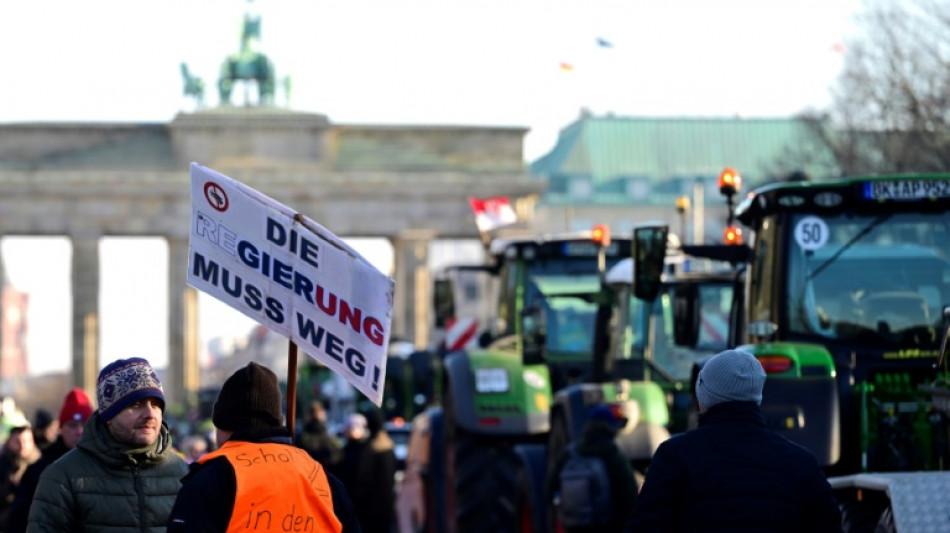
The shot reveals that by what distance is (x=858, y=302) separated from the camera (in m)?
11.4

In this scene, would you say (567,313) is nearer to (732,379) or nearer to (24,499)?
(24,499)

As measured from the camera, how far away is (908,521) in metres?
8.30

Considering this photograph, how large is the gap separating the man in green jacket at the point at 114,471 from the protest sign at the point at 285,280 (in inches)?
15.3

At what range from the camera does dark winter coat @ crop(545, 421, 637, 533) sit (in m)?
12.9

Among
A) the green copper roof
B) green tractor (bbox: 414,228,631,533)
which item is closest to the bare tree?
green tractor (bbox: 414,228,631,533)

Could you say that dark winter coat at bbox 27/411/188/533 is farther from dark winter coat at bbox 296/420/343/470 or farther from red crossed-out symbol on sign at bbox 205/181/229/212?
dark winter coat at bbox 296/420/343/470

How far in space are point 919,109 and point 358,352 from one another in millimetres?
34957

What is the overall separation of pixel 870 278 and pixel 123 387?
4.61 meters

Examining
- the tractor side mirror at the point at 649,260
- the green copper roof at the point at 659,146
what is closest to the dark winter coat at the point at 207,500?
the tractor side mirror at the point at 649,260

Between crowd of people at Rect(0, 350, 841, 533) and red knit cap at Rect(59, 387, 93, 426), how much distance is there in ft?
Answer: 8.34

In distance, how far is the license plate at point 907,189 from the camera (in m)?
11.3

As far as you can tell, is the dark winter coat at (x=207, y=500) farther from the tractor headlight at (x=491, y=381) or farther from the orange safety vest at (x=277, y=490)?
the tractor headlight at (x=491, y=381)

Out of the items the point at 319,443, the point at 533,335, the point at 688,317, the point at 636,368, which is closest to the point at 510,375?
the point at 533,335

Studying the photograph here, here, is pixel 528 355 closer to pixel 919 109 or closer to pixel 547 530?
pixel 547 530
